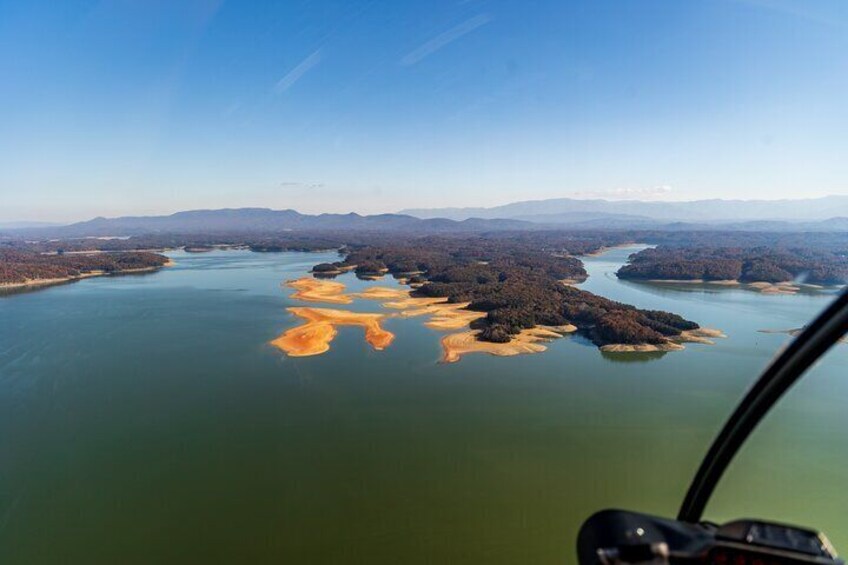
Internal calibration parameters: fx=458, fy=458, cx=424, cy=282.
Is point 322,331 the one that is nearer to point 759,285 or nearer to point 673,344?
point 673,344

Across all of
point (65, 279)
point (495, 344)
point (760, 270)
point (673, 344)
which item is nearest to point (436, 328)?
point (495, 344)

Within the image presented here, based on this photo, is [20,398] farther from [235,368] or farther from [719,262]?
[719,262]

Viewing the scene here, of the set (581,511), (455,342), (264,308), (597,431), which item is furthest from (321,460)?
(264,308)

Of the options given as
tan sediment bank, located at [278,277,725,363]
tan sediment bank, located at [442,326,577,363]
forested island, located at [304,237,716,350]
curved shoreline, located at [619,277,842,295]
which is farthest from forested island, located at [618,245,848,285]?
tan sediment bank, located at [442,326,577,363]

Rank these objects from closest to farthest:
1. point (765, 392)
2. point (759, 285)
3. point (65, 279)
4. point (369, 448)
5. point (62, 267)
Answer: point (765, 392) → point (369, 448) → point (759, 285) → point (65, 279) → point (62, 267)

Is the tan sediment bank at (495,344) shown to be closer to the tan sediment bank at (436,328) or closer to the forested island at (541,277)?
the tan sediment bank at (436,328)

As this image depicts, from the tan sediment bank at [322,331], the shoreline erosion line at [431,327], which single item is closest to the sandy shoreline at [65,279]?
the shoreline erosion line at [431,327]
